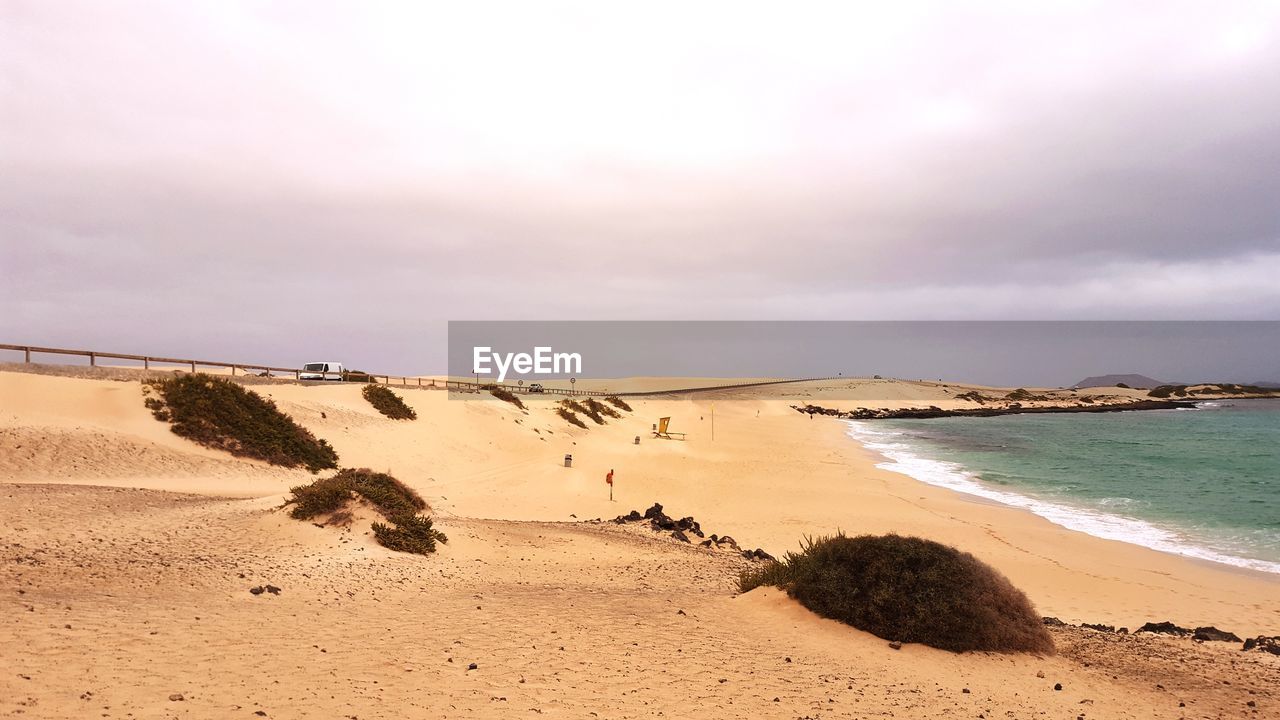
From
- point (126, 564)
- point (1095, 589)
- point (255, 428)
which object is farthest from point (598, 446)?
point (126, 564)

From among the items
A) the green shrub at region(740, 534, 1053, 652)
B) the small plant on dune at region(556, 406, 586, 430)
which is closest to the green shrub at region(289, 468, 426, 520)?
the green shrub at region(740, 534, 1053, 652)

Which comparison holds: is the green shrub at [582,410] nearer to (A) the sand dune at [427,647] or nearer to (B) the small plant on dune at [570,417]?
(B) the small plant on dune at [570,417]

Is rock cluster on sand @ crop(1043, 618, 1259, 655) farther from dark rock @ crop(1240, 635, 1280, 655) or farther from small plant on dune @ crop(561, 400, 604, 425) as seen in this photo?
small plant on dune @ crop(561, 400, 604, 425)

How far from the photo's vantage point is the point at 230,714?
5.29 meters

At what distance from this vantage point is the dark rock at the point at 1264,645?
376 inches

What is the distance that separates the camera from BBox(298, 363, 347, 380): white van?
151ft

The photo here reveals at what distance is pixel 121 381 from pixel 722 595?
25725 mm

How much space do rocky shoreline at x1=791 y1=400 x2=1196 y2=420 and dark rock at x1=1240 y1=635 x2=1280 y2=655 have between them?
79.6 meters

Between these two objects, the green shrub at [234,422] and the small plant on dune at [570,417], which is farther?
the small plant on dune at [570,417]

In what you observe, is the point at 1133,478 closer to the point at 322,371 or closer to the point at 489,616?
the point at 489,616

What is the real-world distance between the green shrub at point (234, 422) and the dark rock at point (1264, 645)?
943 inches

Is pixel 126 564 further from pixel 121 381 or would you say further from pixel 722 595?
pixel 121 381

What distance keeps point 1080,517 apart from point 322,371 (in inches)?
1737

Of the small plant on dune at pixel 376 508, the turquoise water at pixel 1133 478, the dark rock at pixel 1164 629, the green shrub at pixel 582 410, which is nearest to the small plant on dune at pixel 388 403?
the green shrub at pixel 582 410
